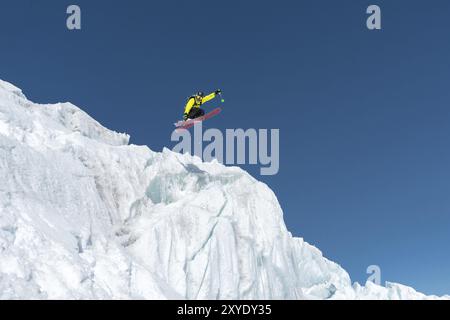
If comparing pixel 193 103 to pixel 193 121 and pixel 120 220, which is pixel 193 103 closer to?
pixel 193 121

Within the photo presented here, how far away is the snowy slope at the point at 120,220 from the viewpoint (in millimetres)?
31938

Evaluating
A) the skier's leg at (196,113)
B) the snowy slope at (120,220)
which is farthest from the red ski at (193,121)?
the snowy slope at (120,220)

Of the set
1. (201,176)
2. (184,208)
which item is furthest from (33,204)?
(201,176)

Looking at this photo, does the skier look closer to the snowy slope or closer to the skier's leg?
the skier's leg

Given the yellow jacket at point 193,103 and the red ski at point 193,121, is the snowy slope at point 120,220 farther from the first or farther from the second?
the yellow jacket at point 193,103

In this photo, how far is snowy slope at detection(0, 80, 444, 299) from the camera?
31.9m

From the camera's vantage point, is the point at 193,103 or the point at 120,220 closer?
the point at 193,103

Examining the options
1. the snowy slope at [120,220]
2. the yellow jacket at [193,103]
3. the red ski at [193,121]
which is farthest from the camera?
the red ski at [193,121]

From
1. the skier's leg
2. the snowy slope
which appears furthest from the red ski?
the snowy slope

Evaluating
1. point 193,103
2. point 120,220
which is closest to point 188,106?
point 193,103

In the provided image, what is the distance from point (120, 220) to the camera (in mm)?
44594

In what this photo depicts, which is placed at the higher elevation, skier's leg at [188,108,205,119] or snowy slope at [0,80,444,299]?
skier's leg at [188,108,205,119]
